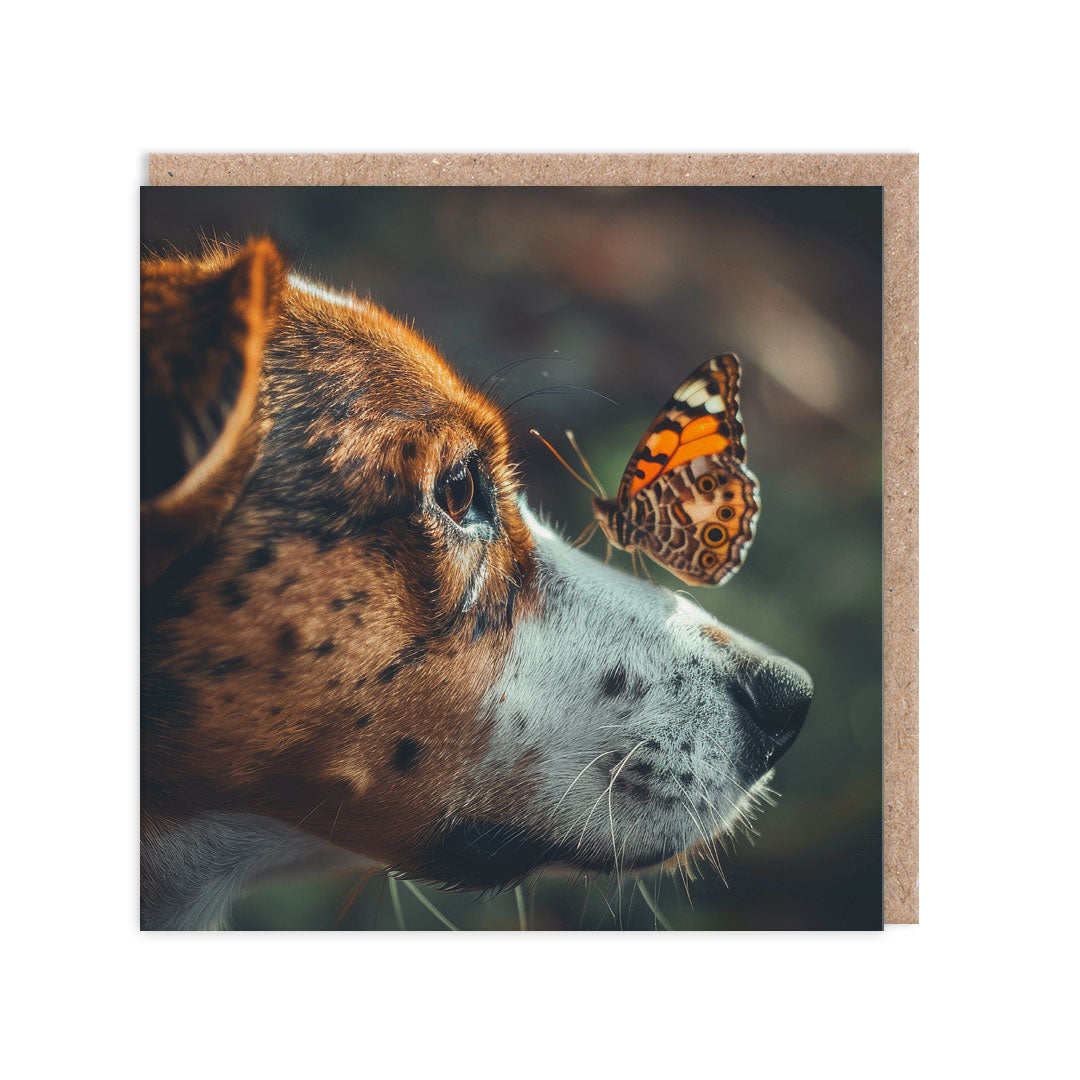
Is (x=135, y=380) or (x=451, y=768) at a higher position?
(x=135, y=380)

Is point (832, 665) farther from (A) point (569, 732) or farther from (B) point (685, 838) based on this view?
(A) point (569, 732)

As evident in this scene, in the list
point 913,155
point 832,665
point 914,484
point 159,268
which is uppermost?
point 913,155

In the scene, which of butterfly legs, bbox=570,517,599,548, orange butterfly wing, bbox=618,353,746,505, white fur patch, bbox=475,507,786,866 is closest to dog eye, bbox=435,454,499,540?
white fur patch, bbox=475,507,786,866

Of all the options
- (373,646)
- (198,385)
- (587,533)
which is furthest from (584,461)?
(198,385)

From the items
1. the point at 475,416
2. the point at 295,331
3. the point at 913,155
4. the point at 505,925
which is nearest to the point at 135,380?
the point at 295,331

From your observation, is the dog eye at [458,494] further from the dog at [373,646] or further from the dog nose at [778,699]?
the dog nose at [778,699]

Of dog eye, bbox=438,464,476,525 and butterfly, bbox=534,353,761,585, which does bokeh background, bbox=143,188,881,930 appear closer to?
butterfly, bbox=534,353,761,585

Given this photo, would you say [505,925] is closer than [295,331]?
No
